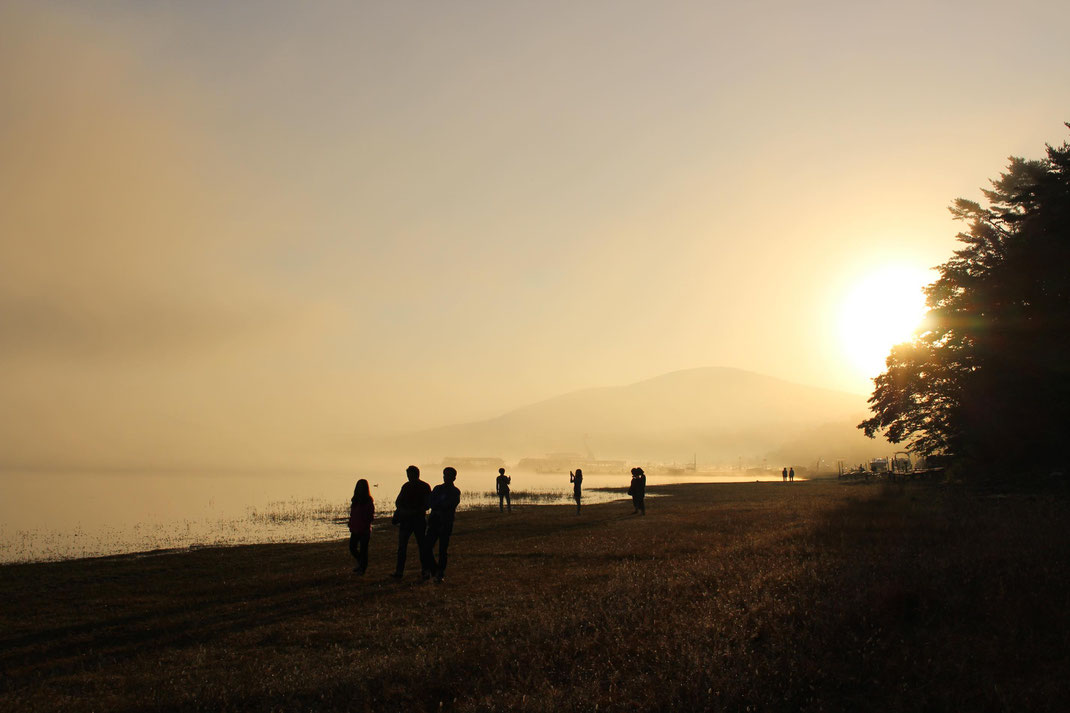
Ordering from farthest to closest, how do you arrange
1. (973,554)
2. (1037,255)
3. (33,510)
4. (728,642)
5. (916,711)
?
(33,510), (1037,255), (973,554), (728,642), (916,711)

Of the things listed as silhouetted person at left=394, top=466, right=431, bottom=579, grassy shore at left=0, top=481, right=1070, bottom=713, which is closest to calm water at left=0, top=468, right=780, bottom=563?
grassy shore at left=0, top=481, right=1070, bottom=713

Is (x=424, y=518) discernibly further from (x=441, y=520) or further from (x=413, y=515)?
(x=441, y=520)

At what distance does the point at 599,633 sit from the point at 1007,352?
112 ft

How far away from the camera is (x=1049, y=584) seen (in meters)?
11.3

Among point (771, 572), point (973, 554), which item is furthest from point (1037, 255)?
point (771, 572)

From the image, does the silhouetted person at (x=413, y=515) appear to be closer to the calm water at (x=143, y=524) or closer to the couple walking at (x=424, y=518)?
the couple walking at (x=424, y=518)

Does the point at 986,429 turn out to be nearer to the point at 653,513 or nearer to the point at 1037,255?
the point at 1037,255

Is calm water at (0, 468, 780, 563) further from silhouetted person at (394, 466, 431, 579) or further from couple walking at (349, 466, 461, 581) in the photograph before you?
couple walking at (349, 466, 461, 581)

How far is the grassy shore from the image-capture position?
26.6 ft

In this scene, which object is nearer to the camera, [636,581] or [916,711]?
[916,711]

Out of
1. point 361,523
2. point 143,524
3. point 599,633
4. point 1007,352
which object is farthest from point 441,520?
point 143,524

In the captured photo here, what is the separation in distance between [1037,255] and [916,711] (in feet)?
117

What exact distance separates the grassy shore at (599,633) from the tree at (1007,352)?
17.6 m

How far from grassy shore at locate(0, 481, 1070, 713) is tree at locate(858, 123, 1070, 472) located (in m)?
17.6
